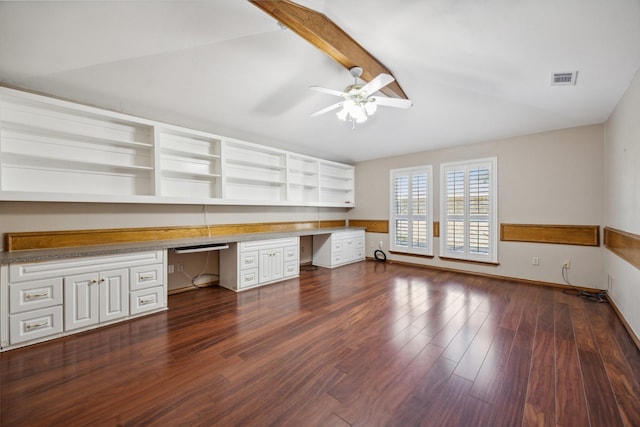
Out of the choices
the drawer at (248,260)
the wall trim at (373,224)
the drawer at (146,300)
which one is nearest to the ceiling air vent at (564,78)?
the wall trim at (373,224)

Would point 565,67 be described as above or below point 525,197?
above

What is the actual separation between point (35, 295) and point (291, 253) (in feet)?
9.62

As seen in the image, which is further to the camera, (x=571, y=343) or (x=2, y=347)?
(x=571, y=343)

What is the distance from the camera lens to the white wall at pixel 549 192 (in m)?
3.70

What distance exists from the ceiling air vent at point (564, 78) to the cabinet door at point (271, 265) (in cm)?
392

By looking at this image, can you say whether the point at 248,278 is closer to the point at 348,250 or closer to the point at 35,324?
the point at 35,324

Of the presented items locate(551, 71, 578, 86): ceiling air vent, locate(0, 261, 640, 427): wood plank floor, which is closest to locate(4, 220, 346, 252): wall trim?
locate(0, 261, 640, 427): wood plank floor

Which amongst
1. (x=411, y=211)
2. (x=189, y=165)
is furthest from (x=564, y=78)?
(x=189, y=165)

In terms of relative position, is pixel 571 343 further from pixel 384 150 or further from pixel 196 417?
pixel 384 150

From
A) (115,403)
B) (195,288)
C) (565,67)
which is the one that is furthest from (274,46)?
(195,288)

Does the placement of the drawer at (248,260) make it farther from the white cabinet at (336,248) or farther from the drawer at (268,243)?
the white cabinet at (336,248)

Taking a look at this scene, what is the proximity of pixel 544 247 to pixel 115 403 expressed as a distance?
5415 mm

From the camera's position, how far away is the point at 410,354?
2.12 meters

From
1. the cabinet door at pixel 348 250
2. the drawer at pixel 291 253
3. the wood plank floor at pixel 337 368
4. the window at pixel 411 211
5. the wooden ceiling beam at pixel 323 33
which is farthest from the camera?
the cabinet door at pixel 348 250
